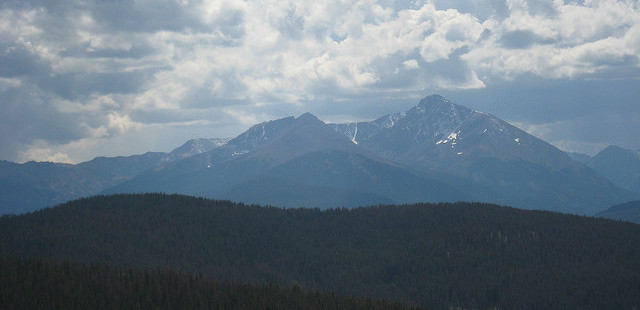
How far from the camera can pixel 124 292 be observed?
155375 mm

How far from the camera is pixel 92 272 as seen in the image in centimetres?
17100

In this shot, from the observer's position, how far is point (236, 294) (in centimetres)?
16862

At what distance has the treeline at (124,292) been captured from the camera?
139125 millimetres

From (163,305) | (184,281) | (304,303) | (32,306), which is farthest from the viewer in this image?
(184,281)

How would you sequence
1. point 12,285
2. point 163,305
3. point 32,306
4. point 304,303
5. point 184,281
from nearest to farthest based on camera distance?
point 32,306 → point 12,285 → point 163,305 → point 304,303 → point 184,281

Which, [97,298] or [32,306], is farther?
[97,298]

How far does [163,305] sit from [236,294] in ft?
69.5

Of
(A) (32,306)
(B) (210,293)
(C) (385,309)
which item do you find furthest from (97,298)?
(C) (385,309)

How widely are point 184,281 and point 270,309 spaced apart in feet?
105

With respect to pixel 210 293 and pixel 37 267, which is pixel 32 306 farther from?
pixel 210 293

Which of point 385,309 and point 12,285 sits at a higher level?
point 12,285

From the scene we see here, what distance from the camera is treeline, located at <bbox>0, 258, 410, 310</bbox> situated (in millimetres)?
139125

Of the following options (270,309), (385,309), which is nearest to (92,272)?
(270,309)

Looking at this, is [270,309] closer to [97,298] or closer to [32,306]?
[97,298]
